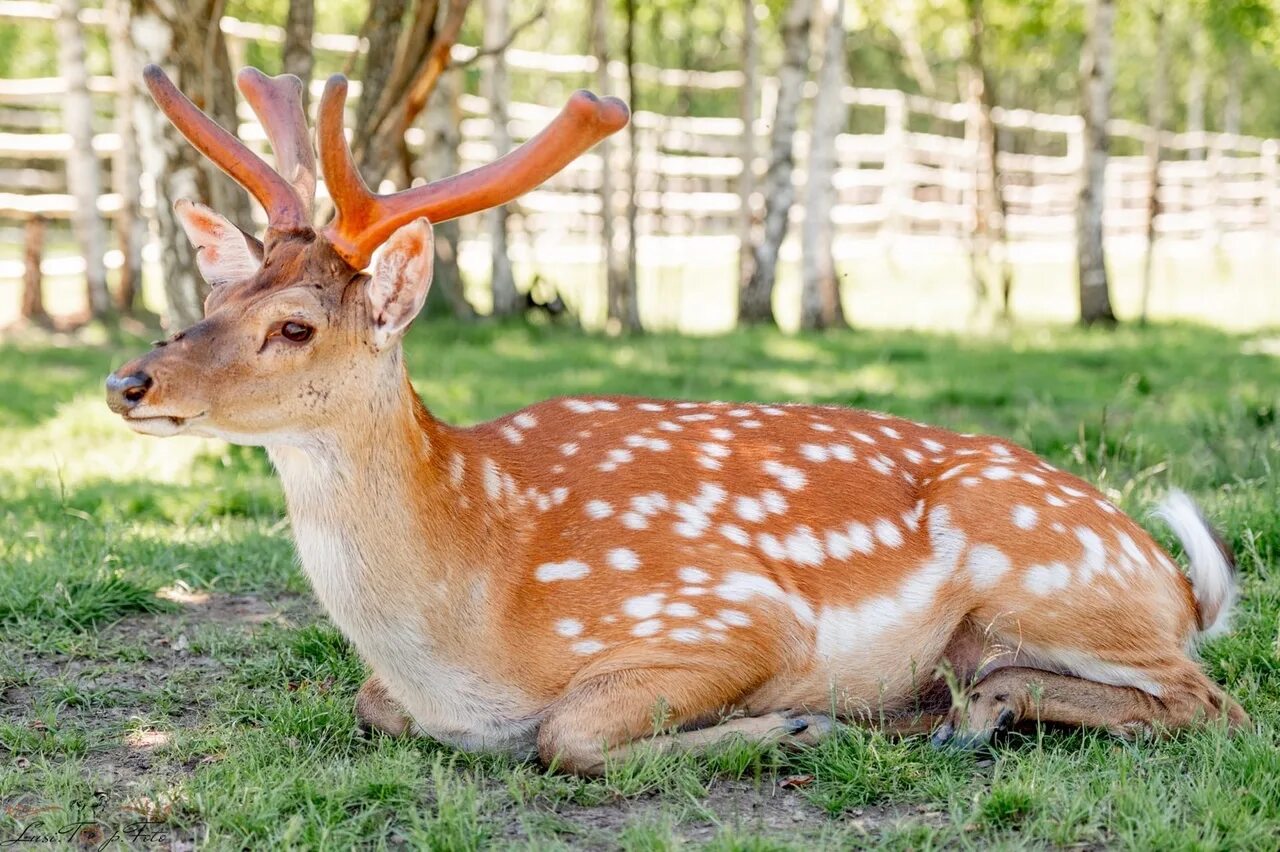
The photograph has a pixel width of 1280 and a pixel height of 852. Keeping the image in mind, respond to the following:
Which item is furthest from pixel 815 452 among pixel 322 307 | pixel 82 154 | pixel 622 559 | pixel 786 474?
pixel 82 154

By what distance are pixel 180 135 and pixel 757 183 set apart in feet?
46.5

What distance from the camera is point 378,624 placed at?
323 centimetres

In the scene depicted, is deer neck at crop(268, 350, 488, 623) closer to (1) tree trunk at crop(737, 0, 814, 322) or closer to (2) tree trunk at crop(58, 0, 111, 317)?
(1) tree trunk at crop(737, 0, 814, 322)

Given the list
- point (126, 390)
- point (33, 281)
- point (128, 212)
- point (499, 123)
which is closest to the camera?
point (126, 390)

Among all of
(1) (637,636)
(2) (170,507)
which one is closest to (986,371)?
(2) (170,507)

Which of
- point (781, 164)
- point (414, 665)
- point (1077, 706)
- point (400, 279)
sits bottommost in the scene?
point (1077, 706)

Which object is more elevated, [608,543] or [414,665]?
[608,543]

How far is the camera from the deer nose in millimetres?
2885

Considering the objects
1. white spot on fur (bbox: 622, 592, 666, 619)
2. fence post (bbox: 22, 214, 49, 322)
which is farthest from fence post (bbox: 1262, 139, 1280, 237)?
white spot on fur (bbox: 622, 592, 666, 619)

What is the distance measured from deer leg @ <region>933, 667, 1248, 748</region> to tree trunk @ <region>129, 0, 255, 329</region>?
170 inches

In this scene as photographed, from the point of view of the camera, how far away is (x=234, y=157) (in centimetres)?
346

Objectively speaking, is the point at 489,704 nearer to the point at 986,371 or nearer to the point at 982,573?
the point at 982,573

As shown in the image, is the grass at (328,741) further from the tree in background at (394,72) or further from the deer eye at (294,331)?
the tree in background at (394,72)

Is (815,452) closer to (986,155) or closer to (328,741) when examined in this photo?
(328,741)
